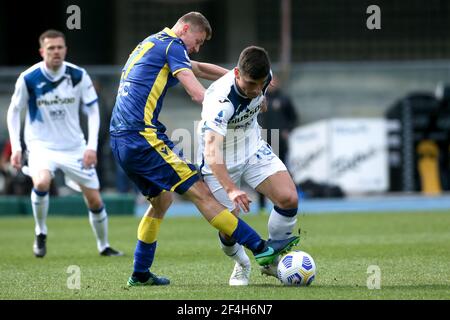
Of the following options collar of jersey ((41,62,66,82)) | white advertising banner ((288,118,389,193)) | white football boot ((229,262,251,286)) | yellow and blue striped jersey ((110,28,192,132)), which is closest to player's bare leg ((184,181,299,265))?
white football boot ((229,262,251,286))

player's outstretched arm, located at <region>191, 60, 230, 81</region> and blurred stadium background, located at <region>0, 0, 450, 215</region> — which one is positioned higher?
player's outstretched arm, located at <region>191, 60, 230, 81</region>

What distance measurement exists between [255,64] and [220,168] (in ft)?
2.66

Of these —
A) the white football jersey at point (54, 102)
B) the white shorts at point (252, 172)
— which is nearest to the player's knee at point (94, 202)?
the white football jersey at point (54, 102)

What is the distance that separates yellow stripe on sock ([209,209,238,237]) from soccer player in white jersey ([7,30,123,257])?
3408 millimetres

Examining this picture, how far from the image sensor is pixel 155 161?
792 centimetres

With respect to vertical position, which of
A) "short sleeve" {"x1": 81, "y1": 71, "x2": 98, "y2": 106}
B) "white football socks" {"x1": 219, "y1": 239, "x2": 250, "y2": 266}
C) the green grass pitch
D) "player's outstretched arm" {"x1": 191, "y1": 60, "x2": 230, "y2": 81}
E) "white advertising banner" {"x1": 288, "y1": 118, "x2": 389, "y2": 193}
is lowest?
"white advertising banner" {"x1": 288, "y1": 118, "x2": 389, "y2": 193}

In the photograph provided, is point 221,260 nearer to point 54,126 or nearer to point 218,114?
point 54,126

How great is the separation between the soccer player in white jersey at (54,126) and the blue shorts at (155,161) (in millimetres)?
2957

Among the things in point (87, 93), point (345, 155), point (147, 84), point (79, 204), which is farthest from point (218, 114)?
point (345, 155)

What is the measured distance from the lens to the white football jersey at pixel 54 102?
11156 mm

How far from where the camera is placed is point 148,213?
831 cm

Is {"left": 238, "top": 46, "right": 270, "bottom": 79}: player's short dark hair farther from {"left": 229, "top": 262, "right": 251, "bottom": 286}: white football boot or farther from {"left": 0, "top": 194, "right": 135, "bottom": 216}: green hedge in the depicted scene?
{"left": 0, "top": 194, "right": 135, "bottom": 216}: green hedge

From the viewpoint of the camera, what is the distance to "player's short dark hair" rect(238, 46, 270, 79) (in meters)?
7.58
